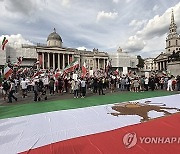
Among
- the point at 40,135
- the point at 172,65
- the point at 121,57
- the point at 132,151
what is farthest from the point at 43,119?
the point at 121,57

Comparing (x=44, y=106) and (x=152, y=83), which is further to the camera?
(x=152, y=83)

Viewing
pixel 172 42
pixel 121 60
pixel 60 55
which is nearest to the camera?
pixel 60 55

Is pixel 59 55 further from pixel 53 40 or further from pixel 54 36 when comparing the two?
pixel 54 36

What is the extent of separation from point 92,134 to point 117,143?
1176 millimetres

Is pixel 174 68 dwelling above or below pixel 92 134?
above

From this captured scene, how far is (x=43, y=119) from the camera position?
8.24 m

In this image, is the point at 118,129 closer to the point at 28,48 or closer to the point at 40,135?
the point at 40,135

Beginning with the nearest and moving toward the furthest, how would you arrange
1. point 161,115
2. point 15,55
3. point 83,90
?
point 161,115 < point 83,90 < point 15,55

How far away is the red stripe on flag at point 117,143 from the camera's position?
4.70m

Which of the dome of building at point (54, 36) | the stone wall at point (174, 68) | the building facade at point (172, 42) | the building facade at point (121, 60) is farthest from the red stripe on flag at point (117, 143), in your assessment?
the building facade at point (172, 42)

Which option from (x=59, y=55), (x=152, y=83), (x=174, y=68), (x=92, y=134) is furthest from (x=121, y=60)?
(x=92, y=134)

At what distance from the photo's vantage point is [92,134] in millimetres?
6086

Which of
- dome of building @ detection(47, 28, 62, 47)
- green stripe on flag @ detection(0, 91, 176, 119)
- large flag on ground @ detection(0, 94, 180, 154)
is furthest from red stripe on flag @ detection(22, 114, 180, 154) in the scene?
dome of building @ detection(47, 28, 62, 47)

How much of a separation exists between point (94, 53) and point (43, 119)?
82.3 metres
